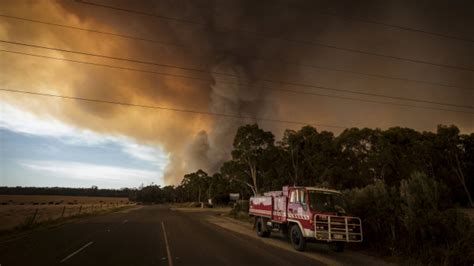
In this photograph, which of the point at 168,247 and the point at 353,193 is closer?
the point at 168,247

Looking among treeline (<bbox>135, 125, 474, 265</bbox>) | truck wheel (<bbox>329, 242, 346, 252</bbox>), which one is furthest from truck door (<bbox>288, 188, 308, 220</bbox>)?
treeline (<bbox>135, 125, 474, 265</bbox>)

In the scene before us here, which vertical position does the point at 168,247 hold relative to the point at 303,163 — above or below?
below

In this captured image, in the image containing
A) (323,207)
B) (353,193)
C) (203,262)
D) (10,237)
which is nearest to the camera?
(203,262)

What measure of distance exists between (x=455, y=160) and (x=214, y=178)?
220 ft

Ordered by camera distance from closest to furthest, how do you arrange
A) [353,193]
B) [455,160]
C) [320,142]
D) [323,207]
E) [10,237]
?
[323,207] → [10,237] → [353,193] → [320,142] → [455,160]

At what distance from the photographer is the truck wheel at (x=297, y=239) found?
1452cm

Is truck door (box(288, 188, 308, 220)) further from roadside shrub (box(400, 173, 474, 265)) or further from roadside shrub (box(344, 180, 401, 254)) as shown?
roadside shrub (box(400, 173, 474, 265))

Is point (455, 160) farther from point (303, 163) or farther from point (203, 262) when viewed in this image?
point (203, 262)

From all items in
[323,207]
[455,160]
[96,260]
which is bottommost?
[96,260]

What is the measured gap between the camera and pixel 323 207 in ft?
50.5

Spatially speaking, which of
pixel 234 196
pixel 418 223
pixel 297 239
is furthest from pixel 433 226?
pixel 234 196

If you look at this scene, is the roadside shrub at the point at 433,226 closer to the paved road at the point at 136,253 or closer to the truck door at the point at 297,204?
the truck door at the point at 297,204

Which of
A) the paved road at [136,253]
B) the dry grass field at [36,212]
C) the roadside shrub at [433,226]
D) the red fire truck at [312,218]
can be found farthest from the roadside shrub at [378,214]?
the dry grass field at [36,212]

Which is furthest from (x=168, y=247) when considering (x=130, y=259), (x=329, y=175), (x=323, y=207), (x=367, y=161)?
(x=367, y=161)
